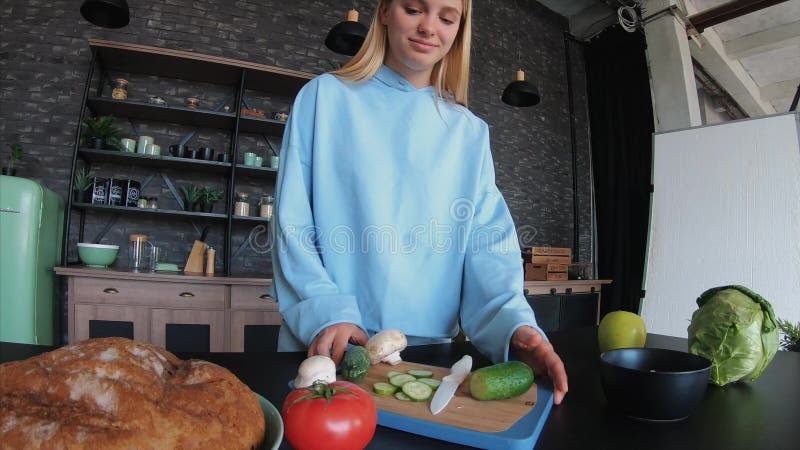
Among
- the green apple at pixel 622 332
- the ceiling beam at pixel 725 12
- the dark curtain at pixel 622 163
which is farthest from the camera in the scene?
the dark curtain at pixel 622 163

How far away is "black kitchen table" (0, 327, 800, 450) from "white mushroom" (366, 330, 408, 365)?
0.14 metres

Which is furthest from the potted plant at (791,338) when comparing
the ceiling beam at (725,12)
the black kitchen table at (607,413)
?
the ceiling beam at (725,12)

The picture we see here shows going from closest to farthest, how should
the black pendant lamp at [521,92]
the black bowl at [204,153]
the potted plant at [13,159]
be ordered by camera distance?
the potted plant at [13,159]
the black bowl at [204,153]
the black pendant lamp at [521,92]

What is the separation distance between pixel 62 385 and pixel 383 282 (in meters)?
0.82

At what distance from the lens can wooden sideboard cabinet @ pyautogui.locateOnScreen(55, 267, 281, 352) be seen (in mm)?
3320

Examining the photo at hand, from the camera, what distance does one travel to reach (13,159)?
369 cm

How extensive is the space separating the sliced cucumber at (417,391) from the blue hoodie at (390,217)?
38 cm

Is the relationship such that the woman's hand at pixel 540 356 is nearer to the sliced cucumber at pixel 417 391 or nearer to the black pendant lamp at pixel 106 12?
the sliced cucumber at pixel 417 391

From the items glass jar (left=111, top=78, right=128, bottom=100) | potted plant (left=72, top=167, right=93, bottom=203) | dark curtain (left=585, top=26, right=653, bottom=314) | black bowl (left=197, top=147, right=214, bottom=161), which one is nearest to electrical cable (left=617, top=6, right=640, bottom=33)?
dark curtain (left=585, top=26, right=653, bottom=314)

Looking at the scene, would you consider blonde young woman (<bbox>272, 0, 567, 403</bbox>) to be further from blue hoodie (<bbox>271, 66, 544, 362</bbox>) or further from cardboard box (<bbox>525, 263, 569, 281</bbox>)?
cardboard box (<bbox>525, 263, 569, 281</bbox>)

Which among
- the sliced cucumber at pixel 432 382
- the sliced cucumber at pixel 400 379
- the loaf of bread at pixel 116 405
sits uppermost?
the loaf of bread at pixel 116 405

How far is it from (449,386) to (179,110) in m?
3.92

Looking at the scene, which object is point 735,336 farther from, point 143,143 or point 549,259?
point 549,259

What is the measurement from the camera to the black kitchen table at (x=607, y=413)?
600mm
